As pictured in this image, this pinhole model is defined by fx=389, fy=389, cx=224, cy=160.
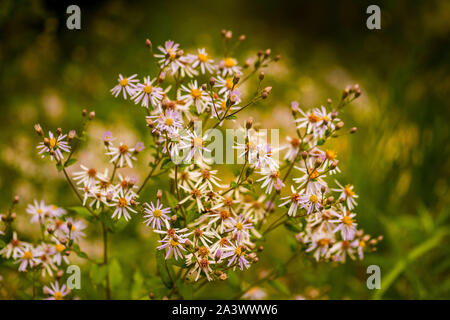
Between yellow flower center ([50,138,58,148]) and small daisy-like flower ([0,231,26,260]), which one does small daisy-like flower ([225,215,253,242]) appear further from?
small daisy-like flower ([0,231,26,260])

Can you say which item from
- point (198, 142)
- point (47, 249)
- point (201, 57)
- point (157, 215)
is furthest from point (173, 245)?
point (201, 57)

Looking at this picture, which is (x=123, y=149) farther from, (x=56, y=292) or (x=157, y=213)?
(x=56, y=292)

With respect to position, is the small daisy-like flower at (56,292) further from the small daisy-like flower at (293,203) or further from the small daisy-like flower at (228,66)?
the small daisy-like flower at (228,66)

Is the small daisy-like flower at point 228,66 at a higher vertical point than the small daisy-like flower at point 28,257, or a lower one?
higher

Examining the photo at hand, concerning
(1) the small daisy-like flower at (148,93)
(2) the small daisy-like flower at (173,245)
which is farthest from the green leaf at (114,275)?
(1) the small daisy-like flower at (148,93)

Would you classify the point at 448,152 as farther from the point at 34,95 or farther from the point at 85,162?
the point at 34,95

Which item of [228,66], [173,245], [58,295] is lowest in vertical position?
[58,295]
